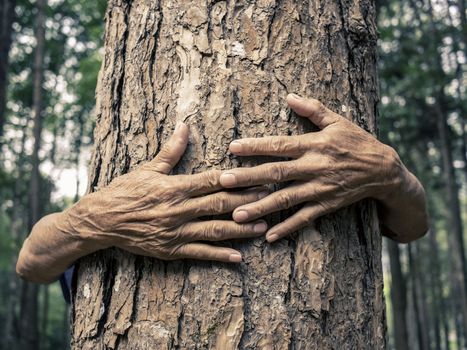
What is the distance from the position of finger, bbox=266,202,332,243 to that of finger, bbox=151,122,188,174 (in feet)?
1.15

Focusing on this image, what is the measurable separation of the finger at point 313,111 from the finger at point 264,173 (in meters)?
0.17

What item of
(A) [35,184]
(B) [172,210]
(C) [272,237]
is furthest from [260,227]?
(A) [35,184]

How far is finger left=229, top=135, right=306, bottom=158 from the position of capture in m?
1.38

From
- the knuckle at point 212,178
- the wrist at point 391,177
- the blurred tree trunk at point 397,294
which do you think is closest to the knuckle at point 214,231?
the knuckle at point 212,178

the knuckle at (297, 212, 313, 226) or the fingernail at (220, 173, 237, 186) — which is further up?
the fingernail at (220, 173, 237, 186)

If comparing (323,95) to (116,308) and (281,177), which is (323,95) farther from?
(116,308)

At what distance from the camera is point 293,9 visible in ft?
5.03

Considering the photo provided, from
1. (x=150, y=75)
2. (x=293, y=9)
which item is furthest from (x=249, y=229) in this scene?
(x=293, y=9)

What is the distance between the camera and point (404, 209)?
1778 mm

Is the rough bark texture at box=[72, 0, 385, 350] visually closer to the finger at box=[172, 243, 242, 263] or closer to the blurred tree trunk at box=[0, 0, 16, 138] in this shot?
the finger at box=[172, 243, 242, 263]

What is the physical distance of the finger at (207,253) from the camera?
1.37m

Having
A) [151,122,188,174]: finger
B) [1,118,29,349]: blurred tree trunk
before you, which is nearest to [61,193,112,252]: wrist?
[151,122,188,174]: finger

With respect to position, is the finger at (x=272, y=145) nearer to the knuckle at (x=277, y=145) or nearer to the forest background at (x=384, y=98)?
the knuckle at (x=277, y=145)

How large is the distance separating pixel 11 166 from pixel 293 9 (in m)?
23.8
